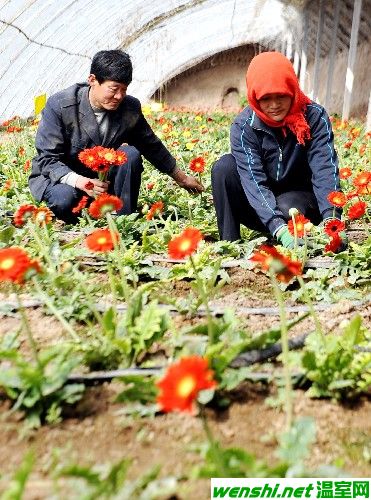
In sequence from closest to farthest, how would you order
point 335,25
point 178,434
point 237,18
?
1. point 178,434
2. point 335,25
3. point 237,18

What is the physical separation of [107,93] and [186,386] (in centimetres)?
269

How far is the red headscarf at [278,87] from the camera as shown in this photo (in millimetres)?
2885

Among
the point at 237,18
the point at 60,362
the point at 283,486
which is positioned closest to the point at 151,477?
the point at 283,486

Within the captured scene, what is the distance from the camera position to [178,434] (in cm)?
146

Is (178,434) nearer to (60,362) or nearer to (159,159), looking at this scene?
(60,362)

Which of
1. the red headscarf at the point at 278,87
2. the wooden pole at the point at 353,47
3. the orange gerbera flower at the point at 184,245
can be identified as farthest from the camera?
the wooden pole at the point at 353,47

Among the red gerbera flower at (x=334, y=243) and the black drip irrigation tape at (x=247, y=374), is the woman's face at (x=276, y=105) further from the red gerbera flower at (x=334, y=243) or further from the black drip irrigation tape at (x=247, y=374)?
the black drip irrigation tape at (x=247, y=374)

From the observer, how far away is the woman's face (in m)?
2.96

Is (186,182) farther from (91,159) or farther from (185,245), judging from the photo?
(185,245)

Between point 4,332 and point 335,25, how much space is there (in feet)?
38.9

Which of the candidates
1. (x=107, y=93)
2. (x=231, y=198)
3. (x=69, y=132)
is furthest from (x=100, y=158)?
(x=69, y=132)

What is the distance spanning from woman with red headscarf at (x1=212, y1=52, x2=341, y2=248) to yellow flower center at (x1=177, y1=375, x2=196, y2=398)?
185cm

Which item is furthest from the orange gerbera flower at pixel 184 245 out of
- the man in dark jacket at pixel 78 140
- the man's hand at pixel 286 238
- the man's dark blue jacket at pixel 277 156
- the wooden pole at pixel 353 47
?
the wooden pole at pixel 353 47

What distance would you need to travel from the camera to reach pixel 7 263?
1.50 m
